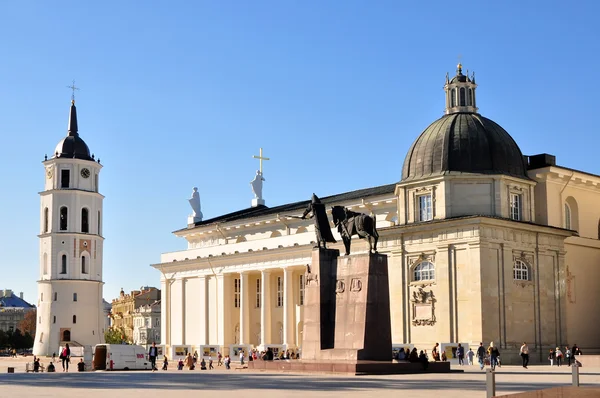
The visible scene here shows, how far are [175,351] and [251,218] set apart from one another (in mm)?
13287

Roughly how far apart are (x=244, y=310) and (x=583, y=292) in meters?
27.4

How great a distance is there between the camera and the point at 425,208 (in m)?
60.8

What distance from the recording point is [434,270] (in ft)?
193

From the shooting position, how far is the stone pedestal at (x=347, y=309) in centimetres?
3675

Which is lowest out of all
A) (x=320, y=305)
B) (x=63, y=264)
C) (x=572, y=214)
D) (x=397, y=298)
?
(x=320, y=305)

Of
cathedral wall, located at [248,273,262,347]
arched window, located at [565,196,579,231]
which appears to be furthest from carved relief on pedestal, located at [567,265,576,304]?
cathedral wall, located at [248,273,262,347]

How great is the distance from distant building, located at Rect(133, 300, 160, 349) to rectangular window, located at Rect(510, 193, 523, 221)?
119982 mm

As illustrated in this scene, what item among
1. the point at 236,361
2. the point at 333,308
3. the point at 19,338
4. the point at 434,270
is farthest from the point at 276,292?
the point at 19,338

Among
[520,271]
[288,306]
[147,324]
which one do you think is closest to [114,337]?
[147,324]

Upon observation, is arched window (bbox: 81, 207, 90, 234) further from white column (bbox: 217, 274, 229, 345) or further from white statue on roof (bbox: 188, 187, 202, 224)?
white column (bbox: 217, 274, 229, 345)

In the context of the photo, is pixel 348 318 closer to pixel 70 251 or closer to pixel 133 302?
pixel 70 251

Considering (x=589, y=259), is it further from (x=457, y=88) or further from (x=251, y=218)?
(x=251, y=218)

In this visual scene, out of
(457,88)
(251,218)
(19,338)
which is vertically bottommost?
(19,338)

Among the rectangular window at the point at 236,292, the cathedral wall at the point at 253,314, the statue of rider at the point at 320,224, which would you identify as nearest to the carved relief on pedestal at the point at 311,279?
the statue of rider at the point at 320,224
